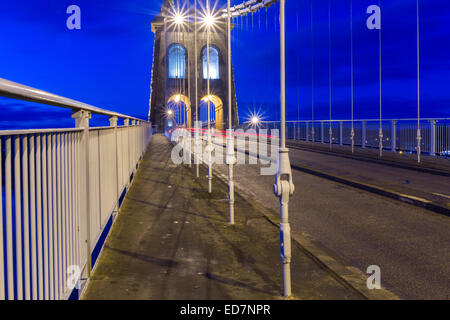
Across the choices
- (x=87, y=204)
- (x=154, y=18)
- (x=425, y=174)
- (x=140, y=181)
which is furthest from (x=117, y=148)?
(x=154, y=18)

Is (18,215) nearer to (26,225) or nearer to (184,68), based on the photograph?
(26,225)

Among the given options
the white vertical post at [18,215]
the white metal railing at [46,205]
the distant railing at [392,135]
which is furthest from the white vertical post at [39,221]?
the distant railing at [392,135]

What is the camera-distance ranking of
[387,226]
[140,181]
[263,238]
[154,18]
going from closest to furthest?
[263,238], [387,226], [140,181], [154,18]

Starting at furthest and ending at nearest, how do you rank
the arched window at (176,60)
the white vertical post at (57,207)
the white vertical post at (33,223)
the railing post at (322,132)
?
the arched window at (176,60), the railing post at (322,132), the white vertical post at (57,207), the white vertical post at (33,223)

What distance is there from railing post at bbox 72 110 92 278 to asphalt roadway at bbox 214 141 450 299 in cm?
275

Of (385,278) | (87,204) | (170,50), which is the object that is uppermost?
(170,50)

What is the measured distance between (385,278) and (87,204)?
2945 millimetres

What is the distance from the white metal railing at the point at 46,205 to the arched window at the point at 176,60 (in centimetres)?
6830

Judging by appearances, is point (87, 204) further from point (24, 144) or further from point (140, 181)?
point (140, 181)

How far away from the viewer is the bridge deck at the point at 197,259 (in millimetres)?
3867

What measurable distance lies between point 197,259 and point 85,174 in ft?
4.97

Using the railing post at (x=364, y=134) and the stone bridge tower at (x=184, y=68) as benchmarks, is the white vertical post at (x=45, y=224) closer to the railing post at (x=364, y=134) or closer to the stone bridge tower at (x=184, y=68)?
the railing post at (x=364, y=134)
